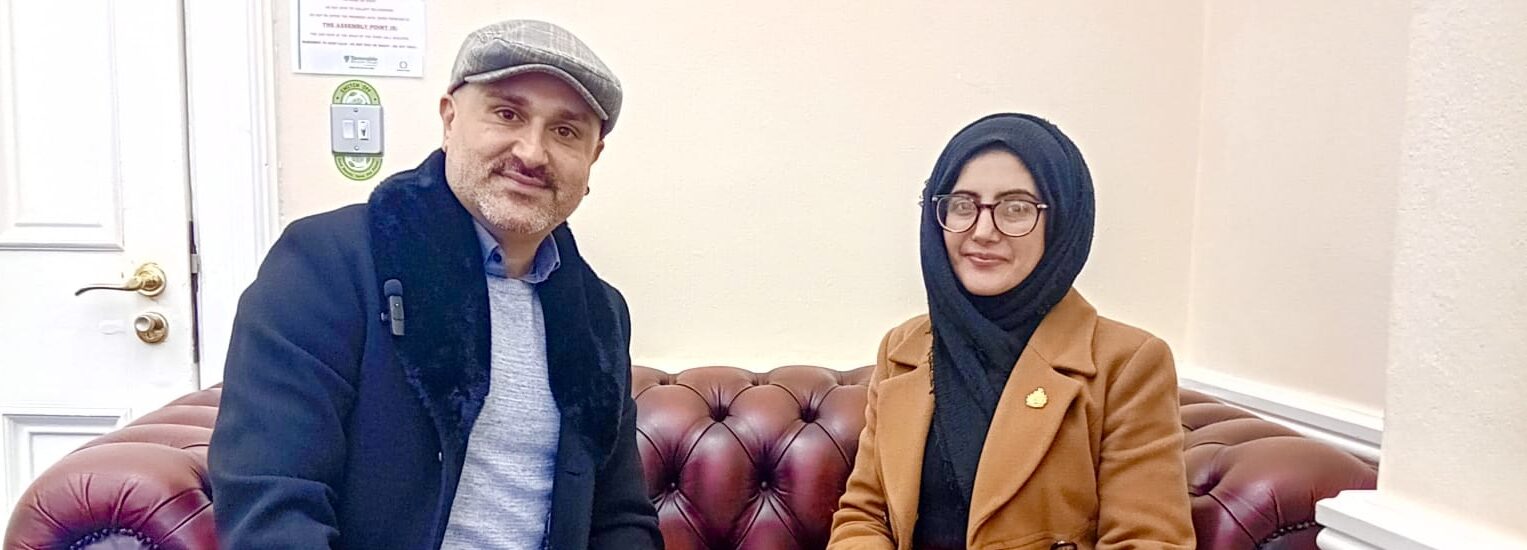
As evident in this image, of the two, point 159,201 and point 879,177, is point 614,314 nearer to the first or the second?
Result: point 879,177

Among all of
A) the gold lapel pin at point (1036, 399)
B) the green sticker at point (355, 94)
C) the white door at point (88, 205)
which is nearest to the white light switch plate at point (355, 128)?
the green sticker at point (355, 94)

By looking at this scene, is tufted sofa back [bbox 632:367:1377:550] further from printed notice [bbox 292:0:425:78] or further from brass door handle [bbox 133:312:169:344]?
brass door handle [bbox 133:312:169:344]

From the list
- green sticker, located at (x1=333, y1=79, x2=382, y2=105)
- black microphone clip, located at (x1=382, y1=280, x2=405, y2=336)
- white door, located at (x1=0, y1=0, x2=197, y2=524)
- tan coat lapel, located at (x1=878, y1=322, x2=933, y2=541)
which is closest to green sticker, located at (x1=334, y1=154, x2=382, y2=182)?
green sticker, located at (x1=333, y1=79, x2=382, y2=105)

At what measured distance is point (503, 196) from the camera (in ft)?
3.54

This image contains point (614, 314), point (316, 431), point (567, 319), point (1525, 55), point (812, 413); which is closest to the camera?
point (1525, 55)

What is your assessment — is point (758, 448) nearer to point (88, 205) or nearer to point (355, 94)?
point (355, 94)

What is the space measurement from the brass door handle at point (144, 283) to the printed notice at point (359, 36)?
1.60 ft

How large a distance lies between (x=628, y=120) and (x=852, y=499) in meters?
0.91

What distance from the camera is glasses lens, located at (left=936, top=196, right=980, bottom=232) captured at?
1291 mm

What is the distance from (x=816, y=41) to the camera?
183 centimetres

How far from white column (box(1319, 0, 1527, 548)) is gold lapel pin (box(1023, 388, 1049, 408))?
377 mm

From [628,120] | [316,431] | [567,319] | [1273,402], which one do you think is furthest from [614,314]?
[1273,402]

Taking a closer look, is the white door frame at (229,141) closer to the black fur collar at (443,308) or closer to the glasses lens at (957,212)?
the black fur collar at (443,308)

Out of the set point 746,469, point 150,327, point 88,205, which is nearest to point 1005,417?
point 746,469
